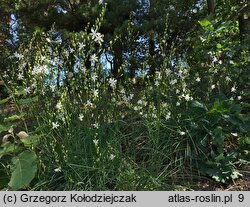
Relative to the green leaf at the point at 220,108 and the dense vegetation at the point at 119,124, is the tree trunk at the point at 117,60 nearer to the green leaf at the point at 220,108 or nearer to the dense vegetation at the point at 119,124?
the dense vegetation at the point at 119,124

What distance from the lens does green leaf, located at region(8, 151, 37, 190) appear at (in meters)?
2.39

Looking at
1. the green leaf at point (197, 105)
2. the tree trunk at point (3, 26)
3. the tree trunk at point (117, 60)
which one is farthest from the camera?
the tree trunk at point (3, 26)

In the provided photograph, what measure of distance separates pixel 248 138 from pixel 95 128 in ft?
4.18

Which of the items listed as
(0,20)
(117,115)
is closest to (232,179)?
(117,115)

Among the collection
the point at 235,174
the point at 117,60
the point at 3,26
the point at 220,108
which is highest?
the point at 3,26

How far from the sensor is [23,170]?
246 centimetres

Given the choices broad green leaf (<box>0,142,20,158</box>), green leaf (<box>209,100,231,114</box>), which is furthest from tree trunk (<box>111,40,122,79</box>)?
broad green leaf (<box>0,142,20,158</box>)

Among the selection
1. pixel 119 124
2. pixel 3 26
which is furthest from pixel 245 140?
pixel 3 26

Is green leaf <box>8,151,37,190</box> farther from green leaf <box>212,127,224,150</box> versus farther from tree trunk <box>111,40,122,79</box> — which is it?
tree trunk <box>111,40,122,79</box>

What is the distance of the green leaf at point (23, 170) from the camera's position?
94.1 inches

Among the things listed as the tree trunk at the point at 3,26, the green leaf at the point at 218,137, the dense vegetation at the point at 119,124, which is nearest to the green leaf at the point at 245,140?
the dense vegetation at the point at 119,124

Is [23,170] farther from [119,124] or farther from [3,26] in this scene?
[3,26]

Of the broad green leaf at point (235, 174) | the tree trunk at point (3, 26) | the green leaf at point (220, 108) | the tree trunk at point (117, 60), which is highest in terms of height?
the tree trunk at point (3, 26)

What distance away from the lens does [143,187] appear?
270 cm
